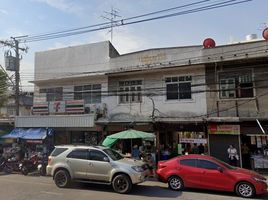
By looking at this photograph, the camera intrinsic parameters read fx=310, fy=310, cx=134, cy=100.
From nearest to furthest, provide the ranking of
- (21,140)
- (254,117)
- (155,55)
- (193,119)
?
1. (254,117)
2. (193,119)
3. (155,55)
4. (21,140)

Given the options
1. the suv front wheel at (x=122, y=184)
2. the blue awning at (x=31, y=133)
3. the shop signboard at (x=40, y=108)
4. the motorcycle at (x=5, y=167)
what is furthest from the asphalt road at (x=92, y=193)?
the shop signboard at (x=40, y=108)

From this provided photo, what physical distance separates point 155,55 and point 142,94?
2.65 m

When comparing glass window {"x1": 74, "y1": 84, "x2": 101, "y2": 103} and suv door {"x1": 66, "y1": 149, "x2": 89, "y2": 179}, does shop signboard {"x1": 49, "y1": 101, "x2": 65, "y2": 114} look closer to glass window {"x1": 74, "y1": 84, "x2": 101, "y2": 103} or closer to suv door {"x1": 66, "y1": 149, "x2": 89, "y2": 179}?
glass window {"x1": 74, "y1": 84, "x2": 101, "y2": 103}

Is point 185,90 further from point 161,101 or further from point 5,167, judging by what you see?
point 5,167

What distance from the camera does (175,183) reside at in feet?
42.3

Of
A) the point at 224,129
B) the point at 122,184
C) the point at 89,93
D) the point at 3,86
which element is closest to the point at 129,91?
the point at 89,93

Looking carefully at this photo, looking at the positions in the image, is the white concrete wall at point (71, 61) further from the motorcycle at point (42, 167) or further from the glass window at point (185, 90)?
the motorcycle at point (42, 167)

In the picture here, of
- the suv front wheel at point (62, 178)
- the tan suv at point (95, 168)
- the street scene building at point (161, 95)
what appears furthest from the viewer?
the street scene building at point (161, 95)

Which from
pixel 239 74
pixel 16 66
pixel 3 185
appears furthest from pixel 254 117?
pixel 16 66

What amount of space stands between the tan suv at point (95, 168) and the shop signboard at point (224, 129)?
240 inches

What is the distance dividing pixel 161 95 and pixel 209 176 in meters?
8.22

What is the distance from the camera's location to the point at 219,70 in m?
18.0

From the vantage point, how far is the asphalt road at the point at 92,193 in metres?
11.3

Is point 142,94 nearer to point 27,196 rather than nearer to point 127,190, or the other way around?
point 127,190
